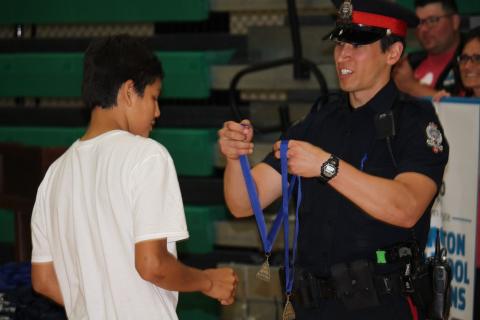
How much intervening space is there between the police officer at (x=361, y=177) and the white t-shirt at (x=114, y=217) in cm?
45

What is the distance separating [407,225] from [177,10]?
3.85 m

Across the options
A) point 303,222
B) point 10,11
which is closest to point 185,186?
point 10,11

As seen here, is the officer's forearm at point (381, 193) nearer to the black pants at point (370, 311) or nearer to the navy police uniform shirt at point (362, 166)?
the navy police uniform shirt at point (362, 166)

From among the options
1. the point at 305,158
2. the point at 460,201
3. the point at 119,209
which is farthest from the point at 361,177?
the point at 460,201

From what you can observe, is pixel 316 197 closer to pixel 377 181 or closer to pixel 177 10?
pixel 377 181

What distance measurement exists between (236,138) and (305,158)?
233 millimetres

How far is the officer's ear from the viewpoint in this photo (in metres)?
2.84

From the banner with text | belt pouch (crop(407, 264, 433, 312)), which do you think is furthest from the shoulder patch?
the banner with text

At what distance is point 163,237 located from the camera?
88.7 inches

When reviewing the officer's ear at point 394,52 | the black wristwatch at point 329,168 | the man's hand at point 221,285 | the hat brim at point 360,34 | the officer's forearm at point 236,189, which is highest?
the hat brim at point 360,34

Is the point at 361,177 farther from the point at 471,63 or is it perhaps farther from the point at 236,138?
the point at 471,63

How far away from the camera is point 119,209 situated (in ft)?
7.41

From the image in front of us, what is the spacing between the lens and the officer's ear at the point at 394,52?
2.84 metres

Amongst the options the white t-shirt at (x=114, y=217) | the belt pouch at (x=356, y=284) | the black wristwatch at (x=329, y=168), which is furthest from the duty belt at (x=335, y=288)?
the white t-shirt at (x=114, y=217)
